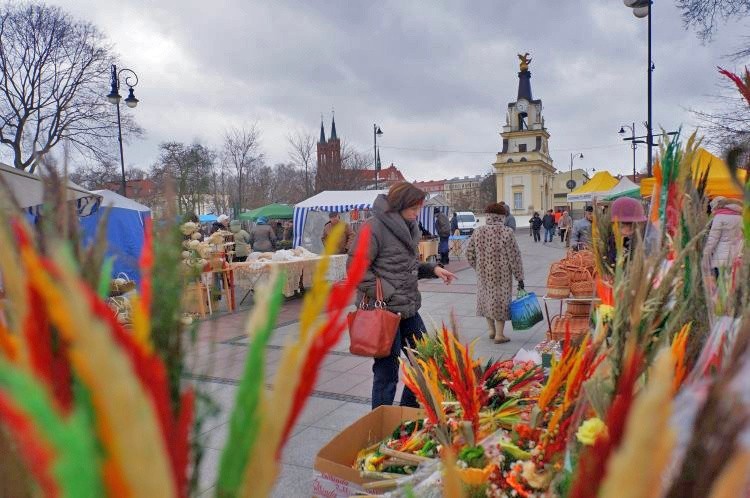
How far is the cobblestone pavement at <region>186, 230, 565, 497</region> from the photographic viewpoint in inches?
25.5

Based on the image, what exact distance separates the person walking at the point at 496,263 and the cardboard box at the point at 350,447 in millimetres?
3628

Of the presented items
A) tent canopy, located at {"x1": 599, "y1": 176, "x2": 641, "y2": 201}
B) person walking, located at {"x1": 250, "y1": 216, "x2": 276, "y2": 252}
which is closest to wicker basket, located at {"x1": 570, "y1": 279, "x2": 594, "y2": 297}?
person walking, located at {"x1": 250, "y1": 216, "x2": 276, "y2": 252}

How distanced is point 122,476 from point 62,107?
21.7 m

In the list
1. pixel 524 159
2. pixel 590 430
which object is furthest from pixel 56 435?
pixel 524 159

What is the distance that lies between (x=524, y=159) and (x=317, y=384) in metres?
59.0

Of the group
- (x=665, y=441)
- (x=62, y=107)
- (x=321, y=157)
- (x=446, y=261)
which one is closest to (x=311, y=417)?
(x=665, y=441)

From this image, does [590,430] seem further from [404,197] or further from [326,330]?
[404,197]

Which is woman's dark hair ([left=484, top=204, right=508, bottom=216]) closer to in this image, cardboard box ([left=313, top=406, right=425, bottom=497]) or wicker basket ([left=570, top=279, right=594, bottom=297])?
wicker basket ([left=570, top=279, right=594, bottom=297])

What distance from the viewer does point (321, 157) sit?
111 ft

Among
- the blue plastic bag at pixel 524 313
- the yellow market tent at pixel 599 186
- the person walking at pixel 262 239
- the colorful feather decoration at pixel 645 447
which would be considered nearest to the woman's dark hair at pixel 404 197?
the blue plastic bag at pixel 524 313

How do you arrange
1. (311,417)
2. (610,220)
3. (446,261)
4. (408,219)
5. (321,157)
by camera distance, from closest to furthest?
(610,220) → (408,219) → (311,417) → (446,261) → (321,157)

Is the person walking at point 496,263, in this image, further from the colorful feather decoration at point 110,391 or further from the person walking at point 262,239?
the person walking at point 262,239

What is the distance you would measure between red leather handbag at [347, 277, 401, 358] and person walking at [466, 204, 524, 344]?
285 centimetres

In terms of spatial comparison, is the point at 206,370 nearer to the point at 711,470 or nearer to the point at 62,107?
the point at 711,470
